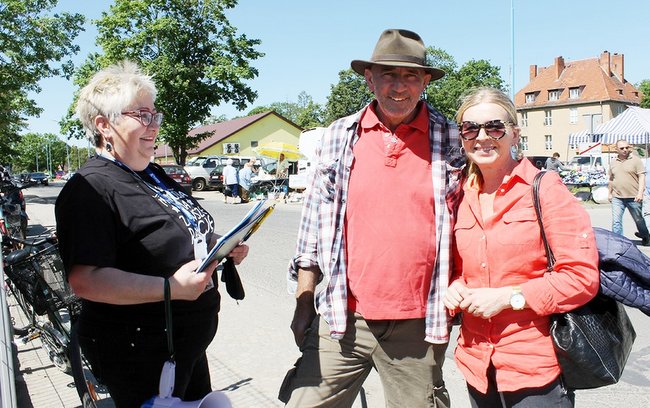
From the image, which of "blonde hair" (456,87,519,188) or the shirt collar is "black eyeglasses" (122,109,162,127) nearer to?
the shirt collar

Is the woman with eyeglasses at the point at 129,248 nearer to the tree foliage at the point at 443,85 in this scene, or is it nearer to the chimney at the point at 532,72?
the tree foliage at the point at 443,85

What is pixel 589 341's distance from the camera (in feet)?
6.63

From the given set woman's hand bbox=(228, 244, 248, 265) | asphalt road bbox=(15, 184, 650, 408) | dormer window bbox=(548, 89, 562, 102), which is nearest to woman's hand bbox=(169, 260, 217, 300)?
woman's hand bbox=(228, 244, 248, 265)

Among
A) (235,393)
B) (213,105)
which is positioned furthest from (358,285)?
(213,105)

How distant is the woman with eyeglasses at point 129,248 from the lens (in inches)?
76.6

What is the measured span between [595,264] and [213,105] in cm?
3263

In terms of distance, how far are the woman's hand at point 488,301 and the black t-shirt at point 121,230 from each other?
110 centimetres

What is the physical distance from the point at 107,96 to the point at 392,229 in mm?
1260

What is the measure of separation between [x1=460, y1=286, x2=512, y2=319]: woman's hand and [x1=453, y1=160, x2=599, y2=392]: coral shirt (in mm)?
59

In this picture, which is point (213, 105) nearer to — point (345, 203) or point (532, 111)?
point (345, 203)

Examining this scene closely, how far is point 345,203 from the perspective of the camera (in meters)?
2.50

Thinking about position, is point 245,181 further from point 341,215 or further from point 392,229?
point 392,229

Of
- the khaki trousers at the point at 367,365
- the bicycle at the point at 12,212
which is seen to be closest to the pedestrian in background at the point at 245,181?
the bicycle at the point at 12,212

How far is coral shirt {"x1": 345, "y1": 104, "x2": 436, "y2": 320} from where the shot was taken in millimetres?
2367
